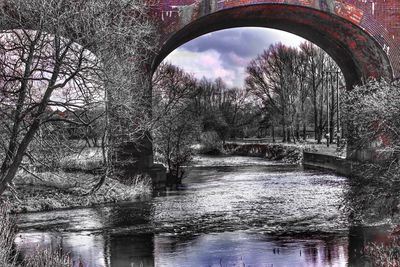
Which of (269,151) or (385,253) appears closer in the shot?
(385,253)

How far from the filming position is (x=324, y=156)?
34.1m

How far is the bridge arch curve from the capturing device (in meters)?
24.3

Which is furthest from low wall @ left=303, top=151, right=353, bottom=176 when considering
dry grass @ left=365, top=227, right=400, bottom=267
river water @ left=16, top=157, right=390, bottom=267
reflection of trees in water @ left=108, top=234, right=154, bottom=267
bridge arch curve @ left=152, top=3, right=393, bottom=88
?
reflection of trees in water @ left=108, top=234, right=154, bottom=267

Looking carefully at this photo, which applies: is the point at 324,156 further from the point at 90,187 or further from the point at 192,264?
the point at 192,264

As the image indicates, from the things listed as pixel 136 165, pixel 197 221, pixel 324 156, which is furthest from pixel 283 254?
pixel 324 156

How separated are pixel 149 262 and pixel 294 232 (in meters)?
4.65

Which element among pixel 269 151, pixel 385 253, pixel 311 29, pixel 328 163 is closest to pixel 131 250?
pixel 385 253

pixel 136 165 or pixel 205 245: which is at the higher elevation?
pixel 136 165

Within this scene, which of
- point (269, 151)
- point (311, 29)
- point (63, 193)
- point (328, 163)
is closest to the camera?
point (63, 193)

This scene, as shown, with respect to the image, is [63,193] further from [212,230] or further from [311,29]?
[311,29]

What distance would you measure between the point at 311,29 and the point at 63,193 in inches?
578

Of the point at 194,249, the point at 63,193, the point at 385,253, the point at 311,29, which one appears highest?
the point at 311,29

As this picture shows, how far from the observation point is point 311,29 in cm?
2692

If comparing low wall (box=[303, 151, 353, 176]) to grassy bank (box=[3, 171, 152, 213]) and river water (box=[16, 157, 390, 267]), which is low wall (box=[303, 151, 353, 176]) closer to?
river water (box=[16, 157, 390, 267])
